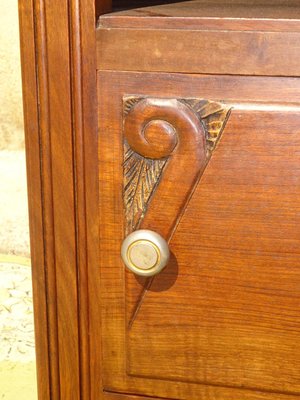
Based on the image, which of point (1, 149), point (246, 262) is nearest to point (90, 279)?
point (246, 262)

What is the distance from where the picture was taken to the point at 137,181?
0.61 meters

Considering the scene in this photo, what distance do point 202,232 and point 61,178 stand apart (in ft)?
0.47

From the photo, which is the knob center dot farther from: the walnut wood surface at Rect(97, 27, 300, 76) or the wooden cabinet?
the walnut wood surface at Rect(97, 27, 300, 76)

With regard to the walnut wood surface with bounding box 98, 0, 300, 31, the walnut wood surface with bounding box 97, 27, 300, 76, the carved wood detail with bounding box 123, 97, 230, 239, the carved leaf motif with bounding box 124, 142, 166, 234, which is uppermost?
the walnut wood surface with bounding box 98, 0, 300, 31

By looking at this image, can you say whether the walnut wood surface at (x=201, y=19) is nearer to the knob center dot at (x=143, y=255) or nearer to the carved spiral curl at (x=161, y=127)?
the carved spiral curl at (x=161, y=127)

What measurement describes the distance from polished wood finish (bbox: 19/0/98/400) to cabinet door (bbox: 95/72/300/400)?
2 cm

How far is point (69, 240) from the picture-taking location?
2.13 ft

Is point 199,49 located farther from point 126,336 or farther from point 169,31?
point 126,336

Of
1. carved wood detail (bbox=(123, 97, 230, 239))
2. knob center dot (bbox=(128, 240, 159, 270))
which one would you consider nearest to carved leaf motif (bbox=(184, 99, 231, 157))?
carved wood detail (bbox=(123, 97, 230, 239))

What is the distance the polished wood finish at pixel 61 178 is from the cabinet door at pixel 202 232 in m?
0.02

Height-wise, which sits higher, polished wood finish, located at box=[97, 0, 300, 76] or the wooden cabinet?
polished wood finish, located at box=[97, 0, 300, 76]

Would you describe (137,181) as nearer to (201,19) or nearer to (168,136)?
(168,136)

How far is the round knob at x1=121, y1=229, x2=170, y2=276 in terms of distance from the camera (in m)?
0.60

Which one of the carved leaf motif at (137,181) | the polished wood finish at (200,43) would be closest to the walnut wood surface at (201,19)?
the polished wood finish at (200,43)
